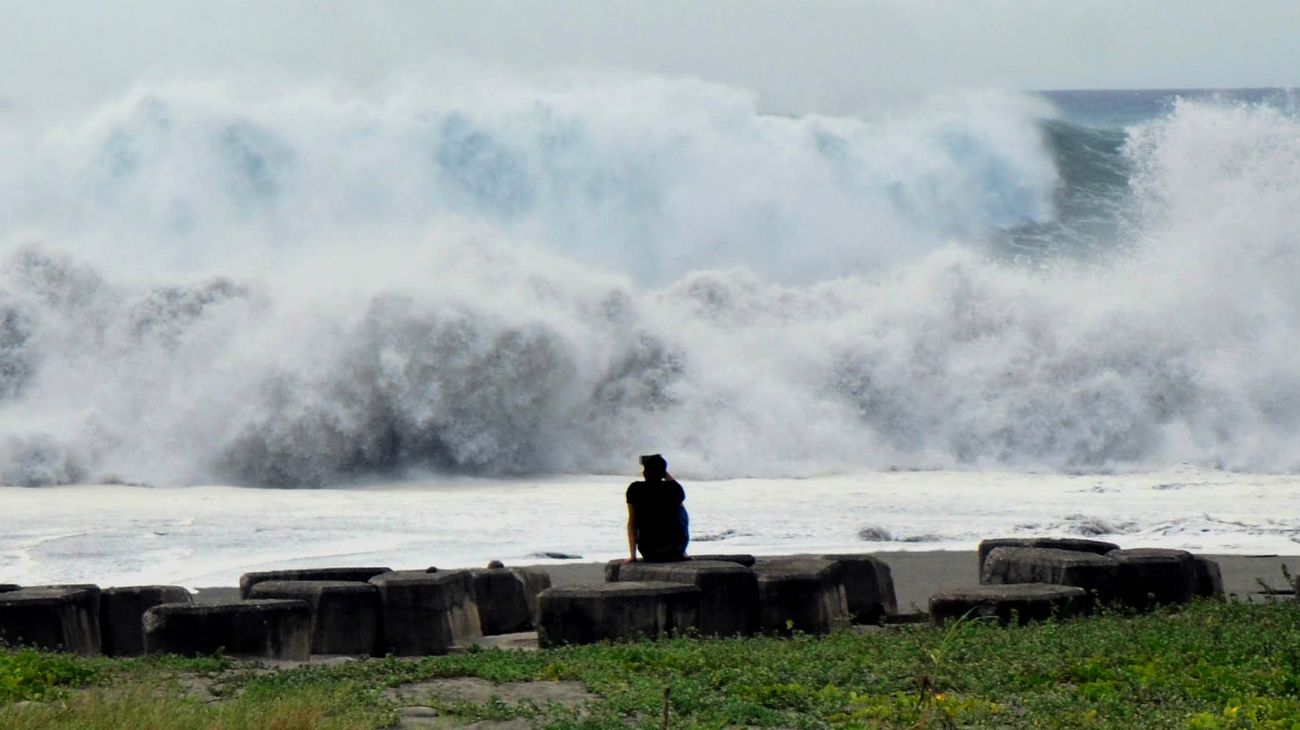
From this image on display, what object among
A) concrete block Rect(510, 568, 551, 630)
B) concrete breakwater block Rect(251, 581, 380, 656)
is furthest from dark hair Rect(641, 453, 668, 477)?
concrete breakwater block Rect(251, 581, 380, 656)

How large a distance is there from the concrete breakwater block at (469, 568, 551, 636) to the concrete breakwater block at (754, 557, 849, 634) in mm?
1553

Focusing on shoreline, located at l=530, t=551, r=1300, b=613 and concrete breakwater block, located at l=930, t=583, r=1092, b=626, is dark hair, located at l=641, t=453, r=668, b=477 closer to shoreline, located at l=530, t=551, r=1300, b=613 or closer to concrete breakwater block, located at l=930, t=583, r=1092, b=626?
shoreline, located at l=530, t=551, r=1300, b=613

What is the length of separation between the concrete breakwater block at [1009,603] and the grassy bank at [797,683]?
19.1 inches

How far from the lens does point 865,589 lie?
35.4 ft

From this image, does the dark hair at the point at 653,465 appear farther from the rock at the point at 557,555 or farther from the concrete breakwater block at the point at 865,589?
the rock at the point at 557,555

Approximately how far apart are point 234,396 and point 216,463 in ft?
4.40

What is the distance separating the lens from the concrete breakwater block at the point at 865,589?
10688 mm

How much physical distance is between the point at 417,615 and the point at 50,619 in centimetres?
181

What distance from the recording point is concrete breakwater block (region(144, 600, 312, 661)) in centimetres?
860

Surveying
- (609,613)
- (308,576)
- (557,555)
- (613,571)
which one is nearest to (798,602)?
(613,571)

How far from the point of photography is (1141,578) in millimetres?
10141

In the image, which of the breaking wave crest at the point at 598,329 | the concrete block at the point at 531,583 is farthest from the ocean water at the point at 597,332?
the concrete block at the point at 531,583

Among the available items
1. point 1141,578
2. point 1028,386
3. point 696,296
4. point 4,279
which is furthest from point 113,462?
point 1141,578

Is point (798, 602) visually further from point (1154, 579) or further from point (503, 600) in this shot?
point (1154, 579)
